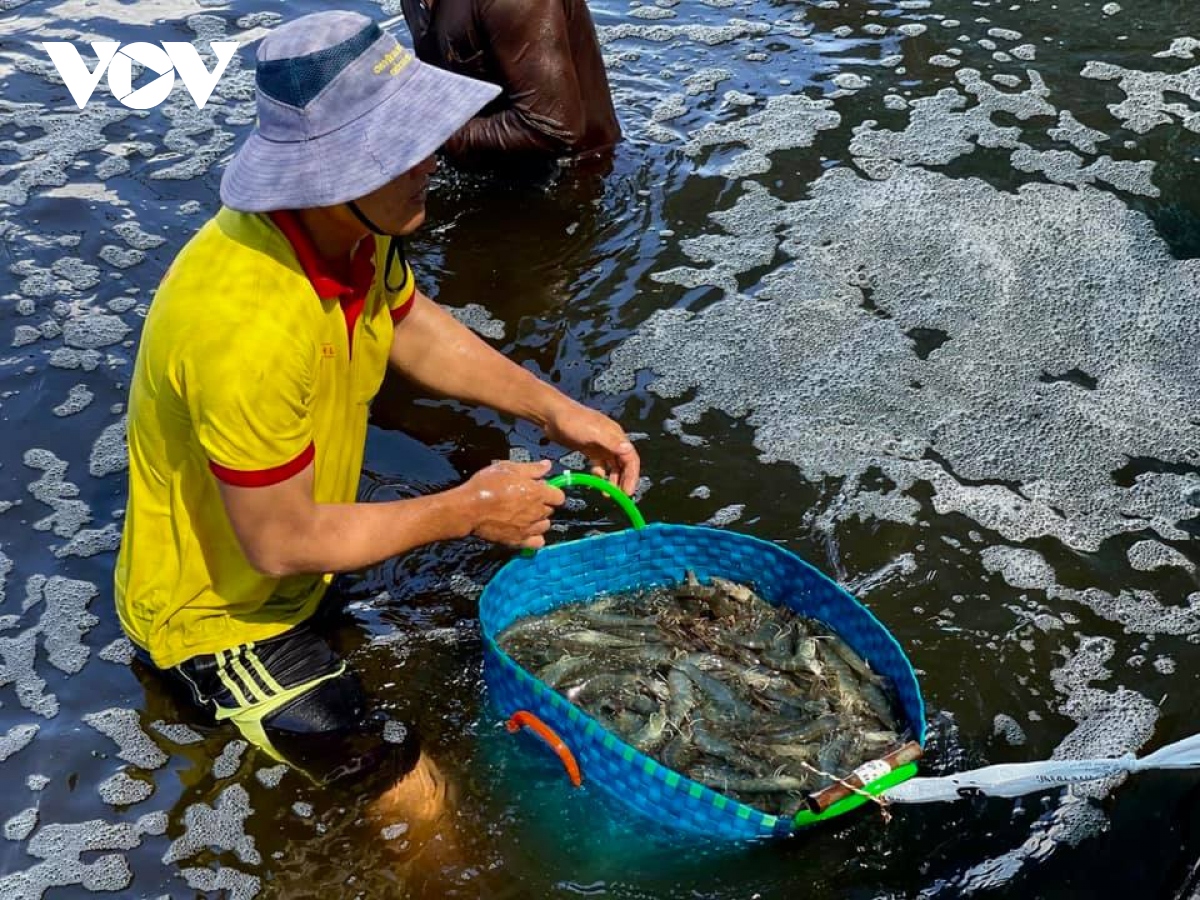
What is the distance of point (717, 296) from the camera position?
5.93 metres

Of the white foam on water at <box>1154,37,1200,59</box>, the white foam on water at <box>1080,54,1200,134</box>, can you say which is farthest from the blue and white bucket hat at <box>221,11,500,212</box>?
the white foam on water at <box>1154,37,1200,59</box>

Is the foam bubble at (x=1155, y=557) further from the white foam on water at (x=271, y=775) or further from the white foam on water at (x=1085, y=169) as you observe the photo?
the white foam on water at (x=271, y=775)

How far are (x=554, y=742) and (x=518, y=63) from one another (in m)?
3.60

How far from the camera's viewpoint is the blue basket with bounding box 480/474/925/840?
3.03m

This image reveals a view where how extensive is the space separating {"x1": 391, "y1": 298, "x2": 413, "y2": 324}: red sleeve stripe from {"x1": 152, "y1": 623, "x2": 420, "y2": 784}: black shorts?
940 mm

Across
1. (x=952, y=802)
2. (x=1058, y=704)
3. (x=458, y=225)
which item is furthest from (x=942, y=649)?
(x=458, y=225)

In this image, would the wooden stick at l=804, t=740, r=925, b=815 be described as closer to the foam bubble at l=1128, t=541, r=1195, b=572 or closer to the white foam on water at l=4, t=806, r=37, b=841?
the foam bubble at l=1128, t=541, r=1195, b=572

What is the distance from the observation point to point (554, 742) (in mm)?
3211

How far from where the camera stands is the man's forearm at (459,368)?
379cm

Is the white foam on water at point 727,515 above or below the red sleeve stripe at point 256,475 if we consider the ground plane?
below

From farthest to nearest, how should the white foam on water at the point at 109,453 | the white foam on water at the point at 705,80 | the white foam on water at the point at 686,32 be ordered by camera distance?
the white foam on water at the point at 686,32 → the white foam on water at the point at 705,80 → the white foam on water at the point at 109,453

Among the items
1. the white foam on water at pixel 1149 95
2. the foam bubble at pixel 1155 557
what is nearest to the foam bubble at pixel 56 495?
the foam bubble at pixel 1155 557

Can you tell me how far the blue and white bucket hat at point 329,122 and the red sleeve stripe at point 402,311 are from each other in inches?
32.6

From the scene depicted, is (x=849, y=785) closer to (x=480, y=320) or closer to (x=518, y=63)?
(x=480, y=320)
